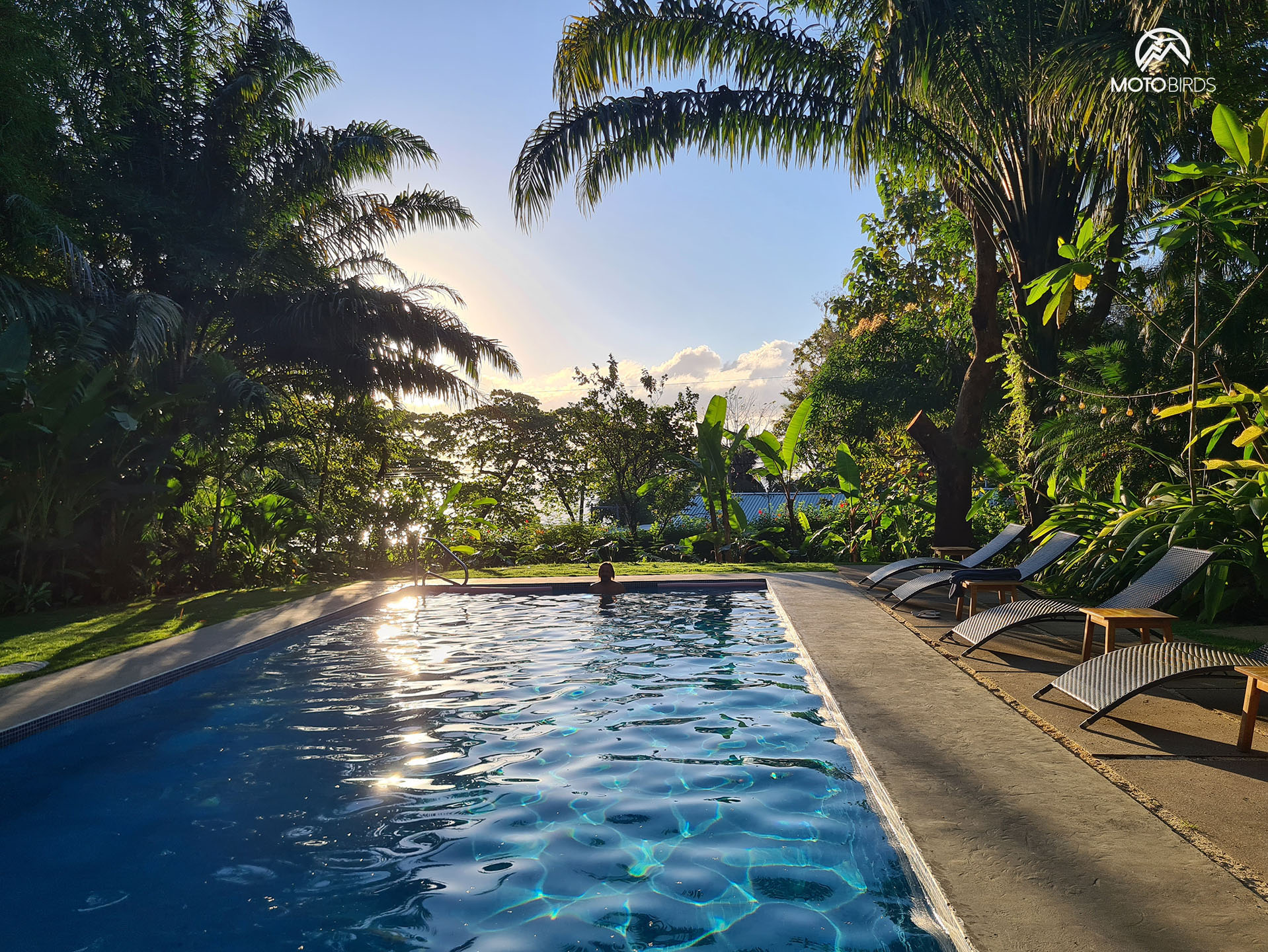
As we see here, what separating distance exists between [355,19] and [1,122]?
4.33m

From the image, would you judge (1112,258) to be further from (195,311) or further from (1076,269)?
(195,311)

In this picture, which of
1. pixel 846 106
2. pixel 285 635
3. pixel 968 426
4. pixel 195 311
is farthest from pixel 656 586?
pixel 195 311

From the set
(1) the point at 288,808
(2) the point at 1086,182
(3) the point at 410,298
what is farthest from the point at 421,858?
(3) the point at 410,298

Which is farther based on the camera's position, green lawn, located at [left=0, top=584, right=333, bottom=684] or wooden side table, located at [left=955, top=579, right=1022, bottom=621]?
wooden side table, located at [left=955, top=579, right=1022, bottom=621]

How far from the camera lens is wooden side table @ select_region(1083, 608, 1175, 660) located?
4.39 metres

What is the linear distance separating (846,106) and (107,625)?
10793 mm

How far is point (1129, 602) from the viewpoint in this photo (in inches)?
193

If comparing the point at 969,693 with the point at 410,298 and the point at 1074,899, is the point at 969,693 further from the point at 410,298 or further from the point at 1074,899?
the point at 410,298

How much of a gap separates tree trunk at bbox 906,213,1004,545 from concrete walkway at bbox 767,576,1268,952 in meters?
7.62

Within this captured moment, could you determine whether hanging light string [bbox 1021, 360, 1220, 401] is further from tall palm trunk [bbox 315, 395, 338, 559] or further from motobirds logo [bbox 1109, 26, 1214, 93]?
tall palm trunk [bbox 315, 395, 338, 559]

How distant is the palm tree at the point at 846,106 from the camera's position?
9000mm

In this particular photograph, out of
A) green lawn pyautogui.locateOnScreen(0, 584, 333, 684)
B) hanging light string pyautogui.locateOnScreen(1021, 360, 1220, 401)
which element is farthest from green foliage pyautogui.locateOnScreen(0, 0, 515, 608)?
hanging light string pyautogui.locateOnScreen(1021, 360, 1220, 401)

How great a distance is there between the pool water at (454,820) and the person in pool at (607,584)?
12.7ft

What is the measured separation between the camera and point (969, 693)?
4.41 metres
